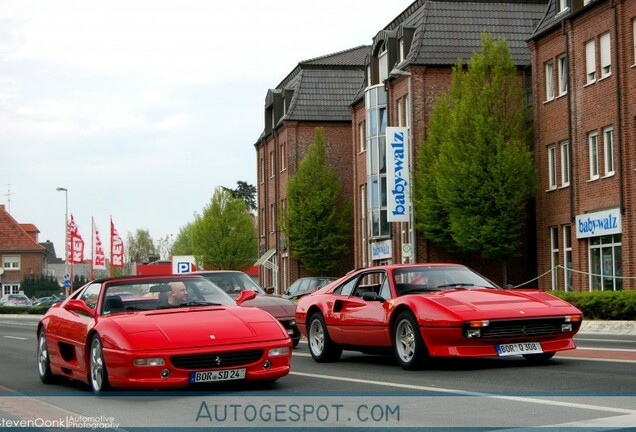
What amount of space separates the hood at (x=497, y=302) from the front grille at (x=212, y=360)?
124 inches

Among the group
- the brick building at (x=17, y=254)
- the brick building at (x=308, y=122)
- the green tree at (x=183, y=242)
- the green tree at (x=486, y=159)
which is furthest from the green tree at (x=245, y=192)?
the green tree at (x=486, y=159)

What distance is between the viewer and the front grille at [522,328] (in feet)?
44.1

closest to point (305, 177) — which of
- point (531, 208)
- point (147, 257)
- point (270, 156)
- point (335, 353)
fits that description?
point (270, 156)

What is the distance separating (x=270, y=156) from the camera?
74750 millimetres

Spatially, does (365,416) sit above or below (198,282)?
below

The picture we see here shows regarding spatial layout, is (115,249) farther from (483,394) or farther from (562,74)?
(483,394)

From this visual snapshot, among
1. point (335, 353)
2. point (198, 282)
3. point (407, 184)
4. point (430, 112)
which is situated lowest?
point (335, 353)

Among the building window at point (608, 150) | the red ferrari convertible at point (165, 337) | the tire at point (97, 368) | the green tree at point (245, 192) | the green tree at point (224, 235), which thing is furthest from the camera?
the green tree at point (245, 192)

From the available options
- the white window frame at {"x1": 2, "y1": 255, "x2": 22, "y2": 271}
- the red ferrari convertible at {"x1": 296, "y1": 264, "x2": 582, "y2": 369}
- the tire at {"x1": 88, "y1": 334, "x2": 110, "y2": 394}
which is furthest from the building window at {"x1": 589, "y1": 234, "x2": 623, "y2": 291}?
the white window frame at {"x1": 2, "y1": 255, "x2": 22, "y2": 271}

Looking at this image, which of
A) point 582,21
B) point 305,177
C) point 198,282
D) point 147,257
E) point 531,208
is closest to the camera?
point 198,282

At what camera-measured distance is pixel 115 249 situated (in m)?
60.5

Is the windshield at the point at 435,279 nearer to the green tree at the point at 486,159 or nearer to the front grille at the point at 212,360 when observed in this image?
the front grille at the point at 212,360

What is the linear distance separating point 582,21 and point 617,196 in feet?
20.5

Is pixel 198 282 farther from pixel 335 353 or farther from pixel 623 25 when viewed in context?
pixel 623 25
